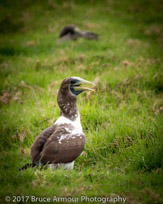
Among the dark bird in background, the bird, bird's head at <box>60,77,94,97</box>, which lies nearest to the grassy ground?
the bird

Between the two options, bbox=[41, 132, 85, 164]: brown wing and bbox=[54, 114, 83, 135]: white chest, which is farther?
bbox=[54, 114, 83, 135]: white chest

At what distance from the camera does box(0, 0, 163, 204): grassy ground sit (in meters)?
4.86

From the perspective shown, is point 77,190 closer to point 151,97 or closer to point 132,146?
point 132,146

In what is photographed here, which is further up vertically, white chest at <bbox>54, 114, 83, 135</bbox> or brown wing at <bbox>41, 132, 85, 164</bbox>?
white chest at <bbox>54, 114, 83, 135</bbox>

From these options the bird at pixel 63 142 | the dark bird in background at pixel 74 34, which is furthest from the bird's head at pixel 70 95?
the dark bird in background at pixel 74 34

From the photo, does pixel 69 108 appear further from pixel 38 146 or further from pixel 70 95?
pixel 38 146

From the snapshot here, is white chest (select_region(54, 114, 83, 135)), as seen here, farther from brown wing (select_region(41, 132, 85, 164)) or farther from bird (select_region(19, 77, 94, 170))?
brown wing (select_region(41, 132, 85, 164))

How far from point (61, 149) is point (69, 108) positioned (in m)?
0.90

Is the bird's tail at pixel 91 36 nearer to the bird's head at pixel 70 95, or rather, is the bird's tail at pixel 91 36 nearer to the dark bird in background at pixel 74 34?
the dark bird in background at pixel 74 34

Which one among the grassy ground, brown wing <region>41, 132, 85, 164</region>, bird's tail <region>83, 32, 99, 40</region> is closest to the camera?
the grassy ground

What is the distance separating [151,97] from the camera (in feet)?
26.2

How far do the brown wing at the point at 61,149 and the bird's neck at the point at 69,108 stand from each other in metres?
0.52

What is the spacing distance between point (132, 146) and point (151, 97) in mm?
2670

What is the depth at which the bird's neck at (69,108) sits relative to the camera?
568 centimetres
